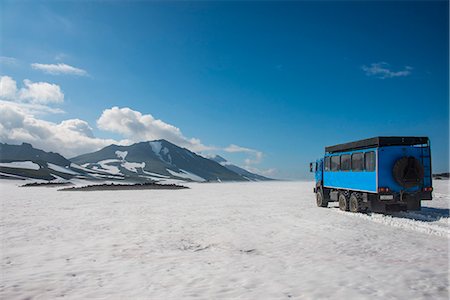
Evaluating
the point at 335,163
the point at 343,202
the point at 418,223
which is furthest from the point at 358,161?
the point at 418,223

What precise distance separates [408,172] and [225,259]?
13.0 m

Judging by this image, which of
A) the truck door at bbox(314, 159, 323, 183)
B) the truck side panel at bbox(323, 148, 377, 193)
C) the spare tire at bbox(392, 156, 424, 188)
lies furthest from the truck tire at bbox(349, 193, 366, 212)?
the truck door at bbox(314, 159, 323, 183)

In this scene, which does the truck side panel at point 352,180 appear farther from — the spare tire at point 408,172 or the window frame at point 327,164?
the spare tire at point 408,172

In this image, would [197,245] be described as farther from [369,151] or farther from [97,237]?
[369,151]

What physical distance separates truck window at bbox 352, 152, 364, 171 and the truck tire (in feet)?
5.48

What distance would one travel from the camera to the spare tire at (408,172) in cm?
1809

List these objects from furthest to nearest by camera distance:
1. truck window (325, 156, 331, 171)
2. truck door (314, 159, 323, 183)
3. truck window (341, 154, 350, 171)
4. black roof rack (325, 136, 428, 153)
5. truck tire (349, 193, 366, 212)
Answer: truck door (314, 159, 323, 183) < truck window (325, 156, 331, 171) < truck window (341, 154, 350, 171) < truck tire (349, 193, 366, 212) < black roof rack (325, 136, 428, 153)

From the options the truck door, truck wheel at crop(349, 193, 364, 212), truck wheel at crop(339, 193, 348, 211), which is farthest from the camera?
the truck door

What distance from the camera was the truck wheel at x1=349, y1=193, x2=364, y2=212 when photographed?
65.3 ft

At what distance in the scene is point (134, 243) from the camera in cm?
1184

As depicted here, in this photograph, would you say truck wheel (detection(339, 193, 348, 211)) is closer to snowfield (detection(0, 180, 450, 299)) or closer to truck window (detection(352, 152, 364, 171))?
truck window (detection(352, 152, 364, 171))

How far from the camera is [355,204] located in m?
20.4

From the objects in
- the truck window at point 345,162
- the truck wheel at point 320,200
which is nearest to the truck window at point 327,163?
the truck wheel at point 320,200

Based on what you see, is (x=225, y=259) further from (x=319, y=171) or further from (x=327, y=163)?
(x=319, y=171)
